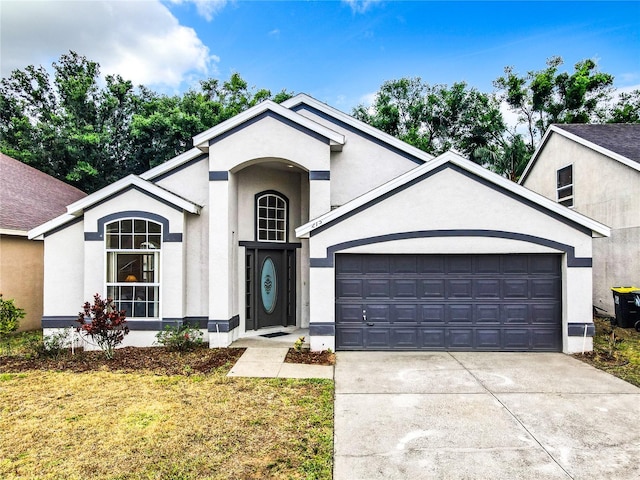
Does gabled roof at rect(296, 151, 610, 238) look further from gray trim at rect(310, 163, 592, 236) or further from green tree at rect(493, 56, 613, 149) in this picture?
green tree at rect(493, 56, 613, 149)

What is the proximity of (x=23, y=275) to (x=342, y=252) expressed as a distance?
1014cm

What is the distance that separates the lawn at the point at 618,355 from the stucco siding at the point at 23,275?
599 inches

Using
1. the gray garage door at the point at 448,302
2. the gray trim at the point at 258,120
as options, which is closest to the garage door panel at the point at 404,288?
the gray garage door at the point at 448,302

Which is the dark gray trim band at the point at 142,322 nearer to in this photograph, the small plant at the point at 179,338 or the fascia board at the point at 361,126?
the small plant at the point at 179,338

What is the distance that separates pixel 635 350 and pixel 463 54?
1746 cm

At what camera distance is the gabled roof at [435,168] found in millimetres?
8539

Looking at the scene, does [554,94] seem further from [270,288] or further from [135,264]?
[135,264]

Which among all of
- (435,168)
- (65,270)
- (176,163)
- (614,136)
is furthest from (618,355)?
(65,270)

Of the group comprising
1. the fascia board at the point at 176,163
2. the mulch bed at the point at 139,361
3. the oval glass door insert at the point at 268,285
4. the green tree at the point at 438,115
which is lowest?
the mulch bed at the point at 139,361

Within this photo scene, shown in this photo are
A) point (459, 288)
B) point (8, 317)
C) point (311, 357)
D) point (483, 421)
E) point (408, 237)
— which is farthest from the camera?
point (8, 317)

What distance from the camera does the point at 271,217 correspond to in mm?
11453

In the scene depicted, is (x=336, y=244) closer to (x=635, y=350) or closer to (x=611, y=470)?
(x=611, y=470)

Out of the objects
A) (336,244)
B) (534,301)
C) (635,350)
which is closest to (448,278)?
(534,301)

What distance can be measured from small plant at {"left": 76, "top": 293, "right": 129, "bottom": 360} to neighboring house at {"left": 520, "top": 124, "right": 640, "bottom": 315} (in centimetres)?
1444
